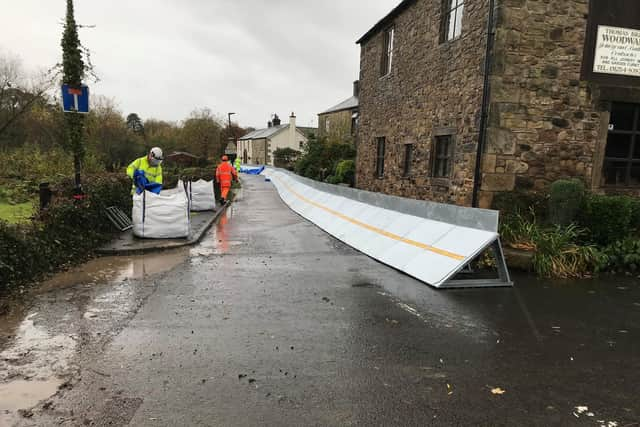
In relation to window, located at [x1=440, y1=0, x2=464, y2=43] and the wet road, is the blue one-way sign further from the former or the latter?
window, located at [x1=440, y1=0, x2=464, y2=43]

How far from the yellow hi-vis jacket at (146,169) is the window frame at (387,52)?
9605 mm

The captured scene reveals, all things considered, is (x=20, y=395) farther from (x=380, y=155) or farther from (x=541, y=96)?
(x=380, y=155)

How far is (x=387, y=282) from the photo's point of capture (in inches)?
261

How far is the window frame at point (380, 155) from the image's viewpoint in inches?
642

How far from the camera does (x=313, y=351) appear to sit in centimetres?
412

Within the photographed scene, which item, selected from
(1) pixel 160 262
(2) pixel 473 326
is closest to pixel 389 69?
(1) pixel 160 262

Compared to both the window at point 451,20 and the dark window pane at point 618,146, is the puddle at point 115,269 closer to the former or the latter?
the window at point 451,20

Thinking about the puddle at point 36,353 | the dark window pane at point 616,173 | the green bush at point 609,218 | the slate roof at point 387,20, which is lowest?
the puddle at point 36,353

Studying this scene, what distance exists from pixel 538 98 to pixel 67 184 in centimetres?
1003

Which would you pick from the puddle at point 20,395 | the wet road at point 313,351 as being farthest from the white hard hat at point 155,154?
the puddle at point 20,395

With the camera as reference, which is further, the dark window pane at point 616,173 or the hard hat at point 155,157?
the dark window pane at point 616,173

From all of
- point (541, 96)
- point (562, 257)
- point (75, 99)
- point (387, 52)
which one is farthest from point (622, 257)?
point (387, 52)

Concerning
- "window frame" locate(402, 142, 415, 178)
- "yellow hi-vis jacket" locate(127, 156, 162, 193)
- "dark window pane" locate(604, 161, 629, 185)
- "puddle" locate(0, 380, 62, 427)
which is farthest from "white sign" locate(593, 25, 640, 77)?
"puddle" locate(0, 380, 62, 427)

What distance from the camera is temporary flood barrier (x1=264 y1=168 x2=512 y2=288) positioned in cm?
639
